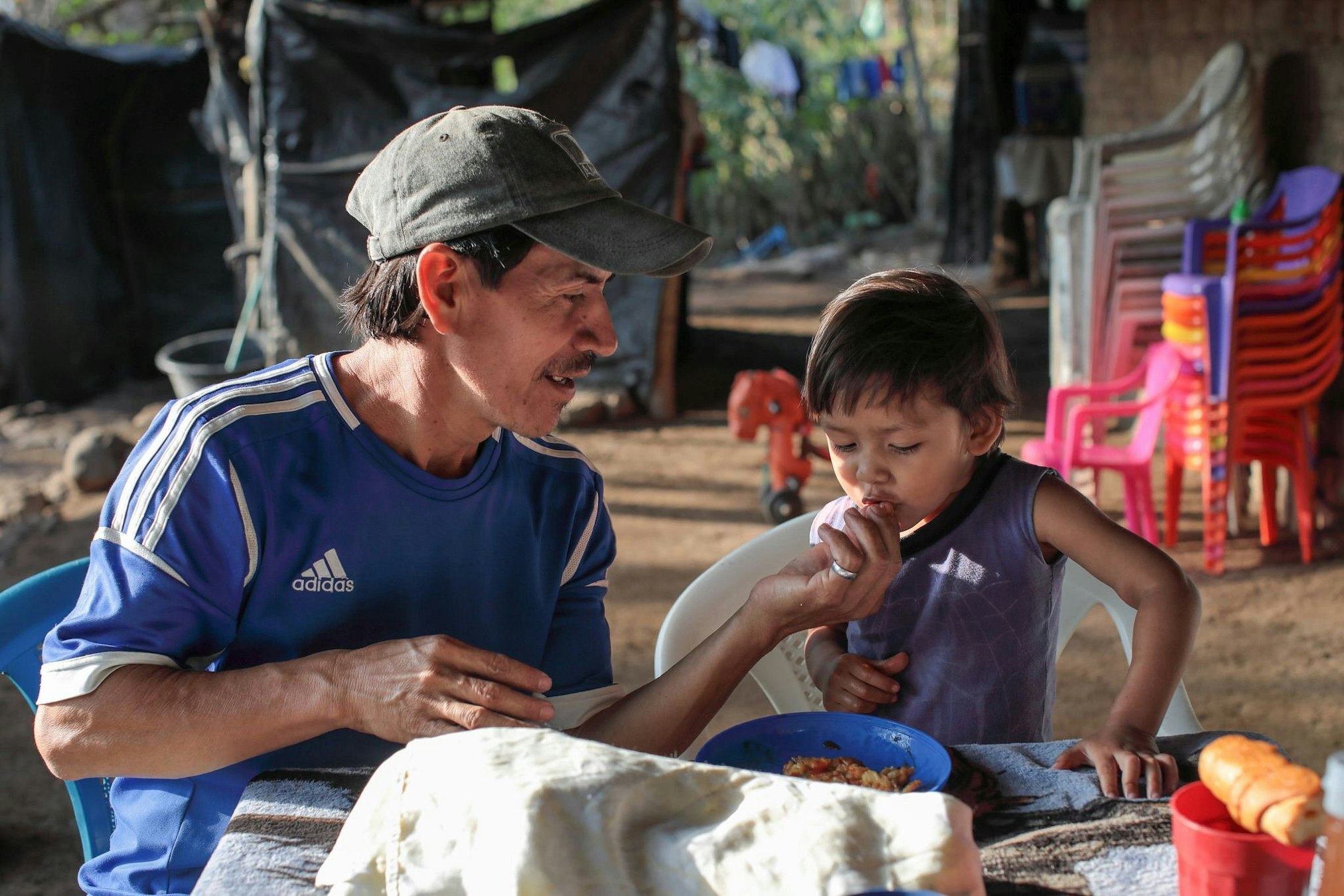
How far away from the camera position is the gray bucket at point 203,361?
6.44 meters

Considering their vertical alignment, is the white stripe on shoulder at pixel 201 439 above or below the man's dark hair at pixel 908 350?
below

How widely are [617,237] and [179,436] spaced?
2.13ft

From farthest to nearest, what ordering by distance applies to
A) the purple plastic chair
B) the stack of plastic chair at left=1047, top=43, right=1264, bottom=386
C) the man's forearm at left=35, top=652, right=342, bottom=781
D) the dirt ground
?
1. the stack of plastic chair at left=1047, top=43, right=1264, bottom=386
2. the purple plastic chair
3. the dirt ground
4. the man's forearm at left=35, top=652, right=342, bottom=781

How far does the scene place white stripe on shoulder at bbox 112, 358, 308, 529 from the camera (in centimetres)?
155

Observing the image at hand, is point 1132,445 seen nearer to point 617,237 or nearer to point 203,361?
point 617,237

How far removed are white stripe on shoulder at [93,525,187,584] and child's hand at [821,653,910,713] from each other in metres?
0.97

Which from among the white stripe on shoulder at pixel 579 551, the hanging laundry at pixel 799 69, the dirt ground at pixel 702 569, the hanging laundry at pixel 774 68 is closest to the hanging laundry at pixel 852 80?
the hanging laundry at pixel 799 69

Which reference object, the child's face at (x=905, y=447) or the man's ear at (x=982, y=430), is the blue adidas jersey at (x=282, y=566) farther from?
the man's ear at (x=982, y=430)

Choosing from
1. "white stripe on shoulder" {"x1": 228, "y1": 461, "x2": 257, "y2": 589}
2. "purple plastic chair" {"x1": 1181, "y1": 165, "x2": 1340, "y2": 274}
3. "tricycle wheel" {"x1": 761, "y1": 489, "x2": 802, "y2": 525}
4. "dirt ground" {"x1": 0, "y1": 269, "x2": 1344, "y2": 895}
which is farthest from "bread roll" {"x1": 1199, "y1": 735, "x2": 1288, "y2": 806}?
"tricycle wheel" {"x1": 761, "y1": 489, "x2": 802, "y2": 525}

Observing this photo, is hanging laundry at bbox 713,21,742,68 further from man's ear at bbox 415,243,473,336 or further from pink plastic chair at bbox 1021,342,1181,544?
man's ear at bbox 415,243,473,336

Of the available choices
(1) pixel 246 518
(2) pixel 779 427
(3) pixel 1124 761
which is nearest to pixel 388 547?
(1) pixel 246 518

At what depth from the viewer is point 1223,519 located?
15.0 feet

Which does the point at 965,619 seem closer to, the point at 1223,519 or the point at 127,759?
the point at 127,759

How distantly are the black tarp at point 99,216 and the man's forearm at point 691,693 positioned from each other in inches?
321
